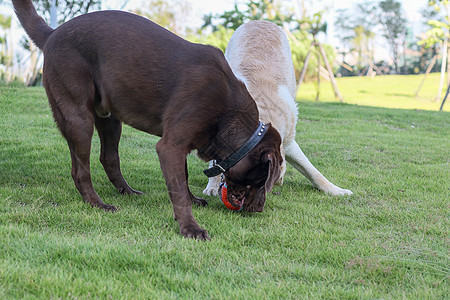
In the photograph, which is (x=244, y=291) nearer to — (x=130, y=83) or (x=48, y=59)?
(x=130, y=83)

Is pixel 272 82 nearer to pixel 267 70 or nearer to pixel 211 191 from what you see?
pixel 267 70

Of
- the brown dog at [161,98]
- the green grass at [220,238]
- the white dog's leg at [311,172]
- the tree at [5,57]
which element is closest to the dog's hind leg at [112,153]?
the green grass at [220,238]

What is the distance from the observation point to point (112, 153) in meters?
3.86

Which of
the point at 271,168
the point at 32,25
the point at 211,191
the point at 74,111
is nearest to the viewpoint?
the point at 271,168

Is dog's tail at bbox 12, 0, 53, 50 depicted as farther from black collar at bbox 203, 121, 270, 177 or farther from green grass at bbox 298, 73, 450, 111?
green grass at bbox 298, 73, 450, 111

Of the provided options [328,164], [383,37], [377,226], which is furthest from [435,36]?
[383,37]

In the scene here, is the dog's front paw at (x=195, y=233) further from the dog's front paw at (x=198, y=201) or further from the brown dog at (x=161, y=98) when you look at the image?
the dog's front paw at (x=198, y=201)

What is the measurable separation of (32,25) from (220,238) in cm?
232

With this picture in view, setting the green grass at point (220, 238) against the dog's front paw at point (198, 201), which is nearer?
the green grass at point (220, 238)

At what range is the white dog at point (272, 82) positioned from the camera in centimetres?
389

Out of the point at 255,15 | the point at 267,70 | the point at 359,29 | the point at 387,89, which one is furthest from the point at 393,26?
the point at 267,70

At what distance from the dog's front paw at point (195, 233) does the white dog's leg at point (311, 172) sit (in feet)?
5.50

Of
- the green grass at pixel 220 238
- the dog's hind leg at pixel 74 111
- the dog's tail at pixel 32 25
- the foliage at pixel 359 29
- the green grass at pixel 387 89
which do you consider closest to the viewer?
the green grass at pixel 220 238

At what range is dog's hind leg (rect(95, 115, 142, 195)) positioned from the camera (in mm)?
3826
